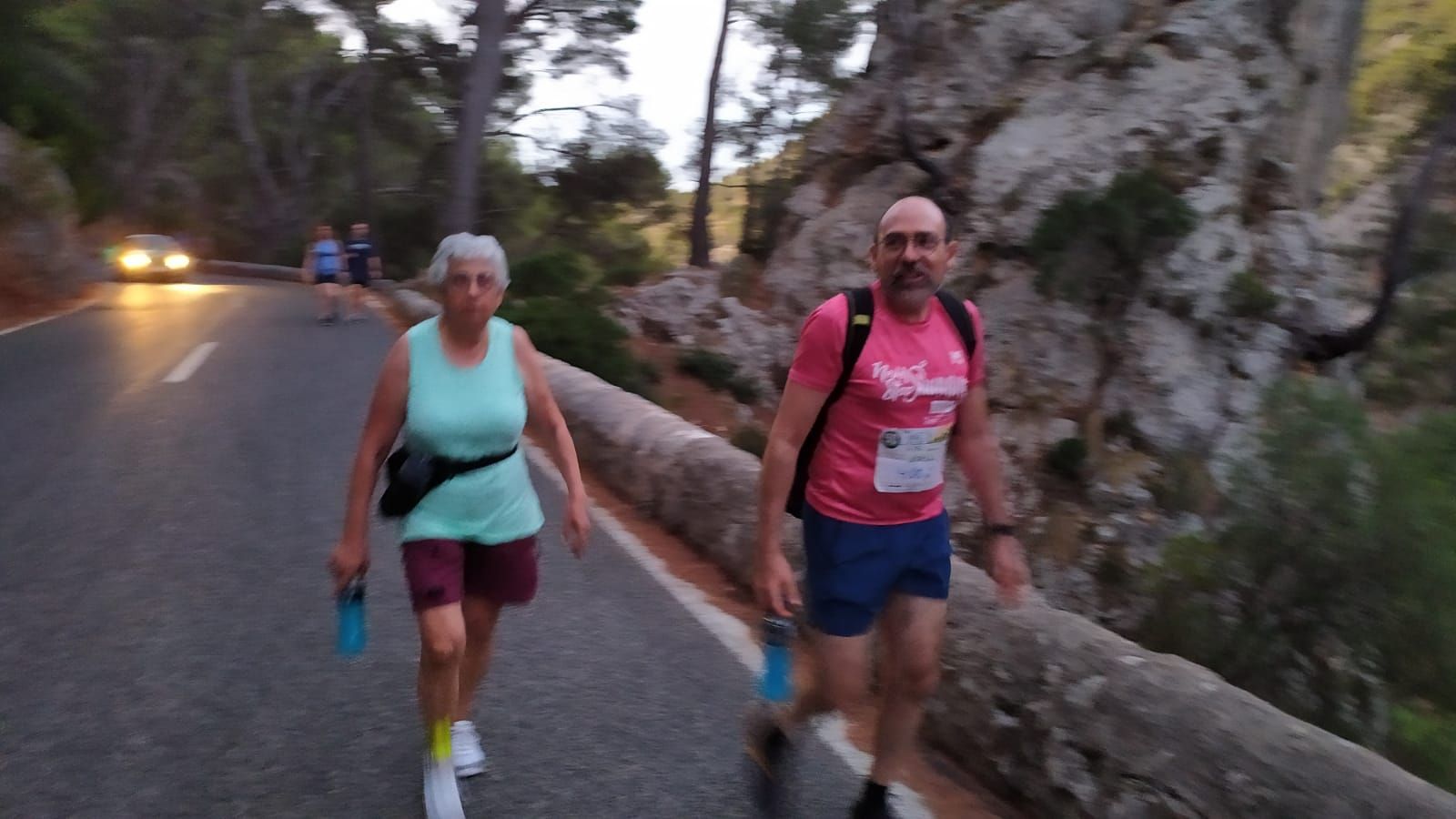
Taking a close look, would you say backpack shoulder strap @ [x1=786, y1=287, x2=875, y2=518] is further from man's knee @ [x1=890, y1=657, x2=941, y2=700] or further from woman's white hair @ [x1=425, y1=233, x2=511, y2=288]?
woman's white hair @ [x1=425, y1=233, x2=511, y2=288]

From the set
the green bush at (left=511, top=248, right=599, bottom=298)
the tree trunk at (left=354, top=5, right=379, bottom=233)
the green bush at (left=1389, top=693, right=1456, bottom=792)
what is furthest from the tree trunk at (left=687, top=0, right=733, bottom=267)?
the green bush at (left=1389, top=693, right=1456, bottom=792)

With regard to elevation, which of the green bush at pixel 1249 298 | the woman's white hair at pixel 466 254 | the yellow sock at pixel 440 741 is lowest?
the green bush at pixel 1249 298

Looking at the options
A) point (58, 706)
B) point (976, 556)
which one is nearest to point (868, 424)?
point (58, 706)

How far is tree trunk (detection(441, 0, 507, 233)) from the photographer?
73.8 ft

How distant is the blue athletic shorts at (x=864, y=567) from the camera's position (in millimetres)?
2973

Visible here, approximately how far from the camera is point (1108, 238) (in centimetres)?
2067

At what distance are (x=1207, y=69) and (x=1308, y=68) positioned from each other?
295cm

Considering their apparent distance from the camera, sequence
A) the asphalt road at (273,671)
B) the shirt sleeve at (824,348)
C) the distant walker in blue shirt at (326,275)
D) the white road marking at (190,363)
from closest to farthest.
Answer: the shirt sleeve at (824,348) < the asphalt road at (273,671) < the white road marking at (190,363) < the distant walker in blue shirt at (326,275)

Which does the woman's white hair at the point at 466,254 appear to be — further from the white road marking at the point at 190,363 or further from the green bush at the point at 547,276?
the green bush at the point at 547,276

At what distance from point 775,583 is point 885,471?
16.4 inches

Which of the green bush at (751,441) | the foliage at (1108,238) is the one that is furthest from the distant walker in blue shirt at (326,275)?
the foliage at (1108,238)

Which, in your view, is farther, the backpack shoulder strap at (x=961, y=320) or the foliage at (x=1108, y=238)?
the foliage at (x=1108, y=238)

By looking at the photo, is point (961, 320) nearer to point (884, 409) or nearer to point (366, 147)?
point (884, 409)

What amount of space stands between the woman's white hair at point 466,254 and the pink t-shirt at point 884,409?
87 centimetres
